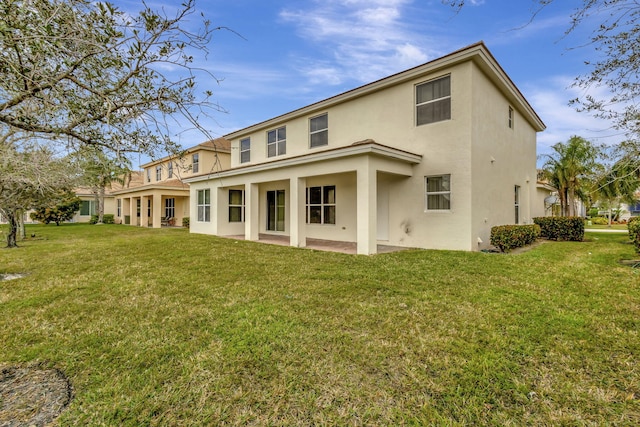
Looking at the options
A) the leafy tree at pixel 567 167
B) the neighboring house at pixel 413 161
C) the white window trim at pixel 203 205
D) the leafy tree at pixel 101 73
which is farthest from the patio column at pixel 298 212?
the leafy tree at pixel 567 167

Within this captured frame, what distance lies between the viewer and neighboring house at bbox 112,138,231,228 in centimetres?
2295

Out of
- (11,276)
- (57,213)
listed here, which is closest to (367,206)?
(11,276)

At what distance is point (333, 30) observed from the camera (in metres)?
6.77

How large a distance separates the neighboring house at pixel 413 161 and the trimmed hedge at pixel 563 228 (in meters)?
0.98

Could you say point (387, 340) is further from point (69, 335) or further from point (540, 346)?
point (69, 335)

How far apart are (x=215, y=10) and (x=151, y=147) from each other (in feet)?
5.79

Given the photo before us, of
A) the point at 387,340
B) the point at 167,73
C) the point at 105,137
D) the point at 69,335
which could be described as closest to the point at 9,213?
the point at 69,335

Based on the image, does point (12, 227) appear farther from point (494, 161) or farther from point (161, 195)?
point (494, 161)

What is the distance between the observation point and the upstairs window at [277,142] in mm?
15938

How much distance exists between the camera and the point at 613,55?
12.9 ft

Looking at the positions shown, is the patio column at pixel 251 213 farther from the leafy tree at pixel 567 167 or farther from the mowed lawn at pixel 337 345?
the leafy tree at pixel 567 167

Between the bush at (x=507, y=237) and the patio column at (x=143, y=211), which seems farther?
the patio column at (x=143, y=211)

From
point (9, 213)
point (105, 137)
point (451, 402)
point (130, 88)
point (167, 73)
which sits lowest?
point (451, 402)

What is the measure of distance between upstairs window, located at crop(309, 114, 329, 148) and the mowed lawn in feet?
27.6
